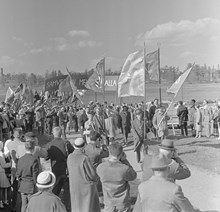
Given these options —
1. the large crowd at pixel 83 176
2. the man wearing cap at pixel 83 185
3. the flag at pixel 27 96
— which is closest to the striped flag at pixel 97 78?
the flag at pixel 27 96

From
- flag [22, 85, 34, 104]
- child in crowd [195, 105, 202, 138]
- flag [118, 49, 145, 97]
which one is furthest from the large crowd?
flag [22, 85, 34, 104]

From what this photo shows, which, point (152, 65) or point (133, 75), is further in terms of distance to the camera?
point (152, 65)

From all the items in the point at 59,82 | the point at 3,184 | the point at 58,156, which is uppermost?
the point at 59,82

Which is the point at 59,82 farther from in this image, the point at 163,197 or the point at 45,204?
the point at 163,197

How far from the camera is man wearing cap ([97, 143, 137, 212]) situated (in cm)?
459

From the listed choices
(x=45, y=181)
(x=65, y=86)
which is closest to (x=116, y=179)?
(x=45, y=181)

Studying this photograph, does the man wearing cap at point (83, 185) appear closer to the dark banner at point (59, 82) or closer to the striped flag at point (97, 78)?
the striped flag at point (97, 78)

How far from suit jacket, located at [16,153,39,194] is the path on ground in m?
2.72

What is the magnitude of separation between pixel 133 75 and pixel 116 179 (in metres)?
6.72

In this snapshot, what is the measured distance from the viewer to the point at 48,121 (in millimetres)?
18047

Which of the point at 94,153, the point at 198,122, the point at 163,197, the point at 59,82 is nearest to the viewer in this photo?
the point at 163,197

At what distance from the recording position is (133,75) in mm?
11055

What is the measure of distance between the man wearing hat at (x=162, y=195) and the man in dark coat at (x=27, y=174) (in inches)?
93.1

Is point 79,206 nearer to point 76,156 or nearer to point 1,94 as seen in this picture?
point 76,156
